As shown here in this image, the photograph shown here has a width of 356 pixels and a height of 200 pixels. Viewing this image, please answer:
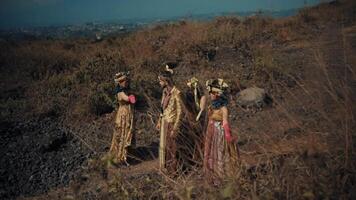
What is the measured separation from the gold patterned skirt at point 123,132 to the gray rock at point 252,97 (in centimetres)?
342

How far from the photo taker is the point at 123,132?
6.83 metres

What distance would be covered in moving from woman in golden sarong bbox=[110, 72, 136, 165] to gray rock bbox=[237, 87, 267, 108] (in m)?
3.42

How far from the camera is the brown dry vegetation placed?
2838mm

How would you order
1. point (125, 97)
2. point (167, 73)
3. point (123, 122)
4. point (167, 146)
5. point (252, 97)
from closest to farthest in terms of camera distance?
point (167, 146) → point (167, 73) → point (125, 97) → point (123, 122) → point (252, 97)

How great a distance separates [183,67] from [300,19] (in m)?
8.29

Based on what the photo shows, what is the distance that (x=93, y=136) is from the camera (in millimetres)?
8461

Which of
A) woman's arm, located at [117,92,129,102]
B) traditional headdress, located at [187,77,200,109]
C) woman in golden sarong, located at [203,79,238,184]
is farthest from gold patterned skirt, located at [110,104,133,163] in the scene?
woman in golden sarong, located at [203,79,238,184]

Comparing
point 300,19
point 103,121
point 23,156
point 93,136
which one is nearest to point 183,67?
point 103,121

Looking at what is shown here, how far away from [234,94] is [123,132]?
404cm

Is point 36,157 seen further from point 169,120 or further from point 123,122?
point 169,120

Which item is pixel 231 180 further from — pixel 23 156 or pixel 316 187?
→ pixel 23 156

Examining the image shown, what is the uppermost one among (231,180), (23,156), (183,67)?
(231,180)

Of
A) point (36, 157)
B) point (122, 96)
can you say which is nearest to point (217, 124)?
point (122, 96)

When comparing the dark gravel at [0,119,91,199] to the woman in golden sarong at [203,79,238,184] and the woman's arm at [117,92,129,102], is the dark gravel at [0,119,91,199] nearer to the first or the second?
the woman's arm at [117,92,129,102]
